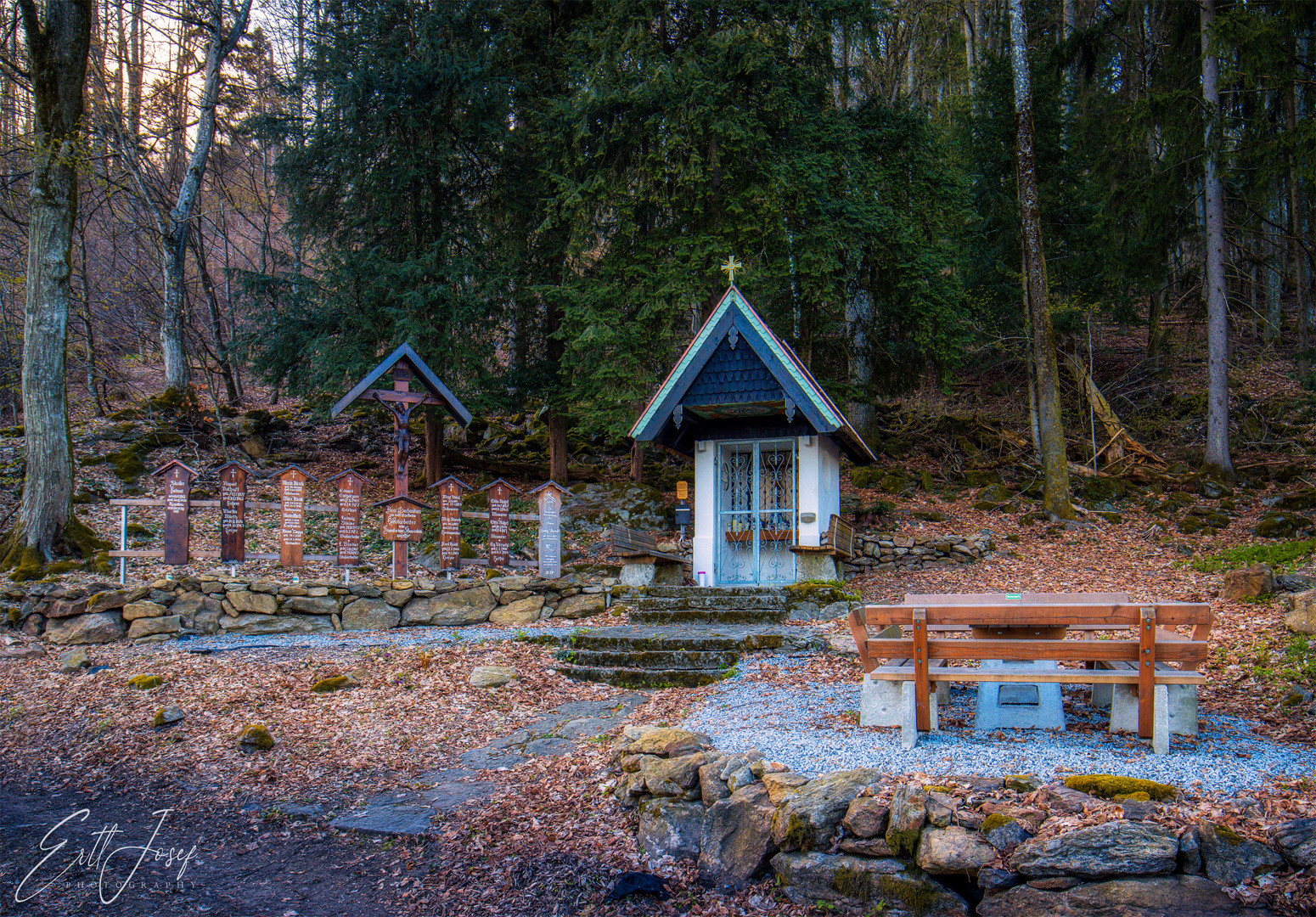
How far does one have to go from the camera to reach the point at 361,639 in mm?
9531

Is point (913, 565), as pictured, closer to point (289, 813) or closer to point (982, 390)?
point (982, 390)

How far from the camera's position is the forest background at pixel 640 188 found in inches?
566

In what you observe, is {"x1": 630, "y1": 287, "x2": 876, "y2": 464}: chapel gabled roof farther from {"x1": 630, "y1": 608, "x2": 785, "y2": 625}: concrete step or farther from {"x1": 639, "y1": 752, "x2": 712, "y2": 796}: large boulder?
{"x1": 639, "y1": 752, "x2": 712, "y2": 796}: large boulder

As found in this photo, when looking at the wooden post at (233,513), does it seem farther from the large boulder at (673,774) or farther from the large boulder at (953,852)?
Result: the large boulder at (953,852)

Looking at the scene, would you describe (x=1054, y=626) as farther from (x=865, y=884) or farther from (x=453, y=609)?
(x=453, y=609)

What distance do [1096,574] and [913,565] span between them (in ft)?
9.03

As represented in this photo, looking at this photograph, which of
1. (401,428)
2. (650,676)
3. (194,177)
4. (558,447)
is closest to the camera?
(650,676)

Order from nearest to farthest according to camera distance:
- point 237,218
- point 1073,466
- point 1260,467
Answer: point 1260,467
point 1073,466
point 237,218

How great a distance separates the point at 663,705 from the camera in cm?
726

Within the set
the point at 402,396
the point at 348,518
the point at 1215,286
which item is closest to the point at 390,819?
the point at 348,518

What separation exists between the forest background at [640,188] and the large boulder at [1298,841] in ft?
37.1

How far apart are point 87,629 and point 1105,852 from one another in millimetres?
9823

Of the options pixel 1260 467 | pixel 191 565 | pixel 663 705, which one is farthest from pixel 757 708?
pixel 1260 467

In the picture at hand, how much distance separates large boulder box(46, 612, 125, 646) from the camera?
9.09 m
